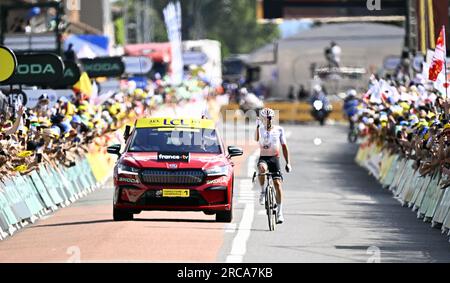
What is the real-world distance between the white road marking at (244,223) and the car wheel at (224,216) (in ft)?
0.61

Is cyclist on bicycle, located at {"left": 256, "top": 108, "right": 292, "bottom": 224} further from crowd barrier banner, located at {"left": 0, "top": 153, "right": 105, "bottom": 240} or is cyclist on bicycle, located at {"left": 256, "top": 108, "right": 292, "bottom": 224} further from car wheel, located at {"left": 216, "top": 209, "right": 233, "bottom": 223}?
crowd barrier banner, located at {"left": 0, "top": 153, "right": 105, "bottom": 240}

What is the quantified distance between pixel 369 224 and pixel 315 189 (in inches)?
330

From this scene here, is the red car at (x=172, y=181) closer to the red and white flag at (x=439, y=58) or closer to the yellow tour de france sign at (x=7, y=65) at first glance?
the yellow tour de france sign at (x=7, y=65)

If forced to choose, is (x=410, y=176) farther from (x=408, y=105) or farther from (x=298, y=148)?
(x=298, y=148)

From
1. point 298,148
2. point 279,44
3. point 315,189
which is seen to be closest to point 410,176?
point 315,189

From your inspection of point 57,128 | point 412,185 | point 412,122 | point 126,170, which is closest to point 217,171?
point 126,170

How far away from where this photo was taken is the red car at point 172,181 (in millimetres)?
21234

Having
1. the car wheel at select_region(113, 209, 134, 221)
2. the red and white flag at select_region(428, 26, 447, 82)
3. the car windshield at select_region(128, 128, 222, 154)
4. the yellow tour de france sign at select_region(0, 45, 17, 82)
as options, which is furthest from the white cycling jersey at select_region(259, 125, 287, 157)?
the yellow tour de france sign at select_region(0, 45, 17, 82)

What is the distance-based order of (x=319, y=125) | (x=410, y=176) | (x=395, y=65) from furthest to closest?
1. (x=319, y=125)
2. (x=395, y=65)
3. (x=410, y=176)

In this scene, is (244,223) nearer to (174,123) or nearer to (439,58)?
(174,123)

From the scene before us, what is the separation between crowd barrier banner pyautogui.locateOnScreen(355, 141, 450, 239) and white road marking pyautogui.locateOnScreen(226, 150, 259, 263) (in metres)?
2.69

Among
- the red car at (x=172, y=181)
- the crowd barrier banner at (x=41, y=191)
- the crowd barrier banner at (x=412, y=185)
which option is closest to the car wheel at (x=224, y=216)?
the red car at (x=172, y=181)

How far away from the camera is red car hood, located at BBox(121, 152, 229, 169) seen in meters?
21.5

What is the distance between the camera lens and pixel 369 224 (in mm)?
22906
